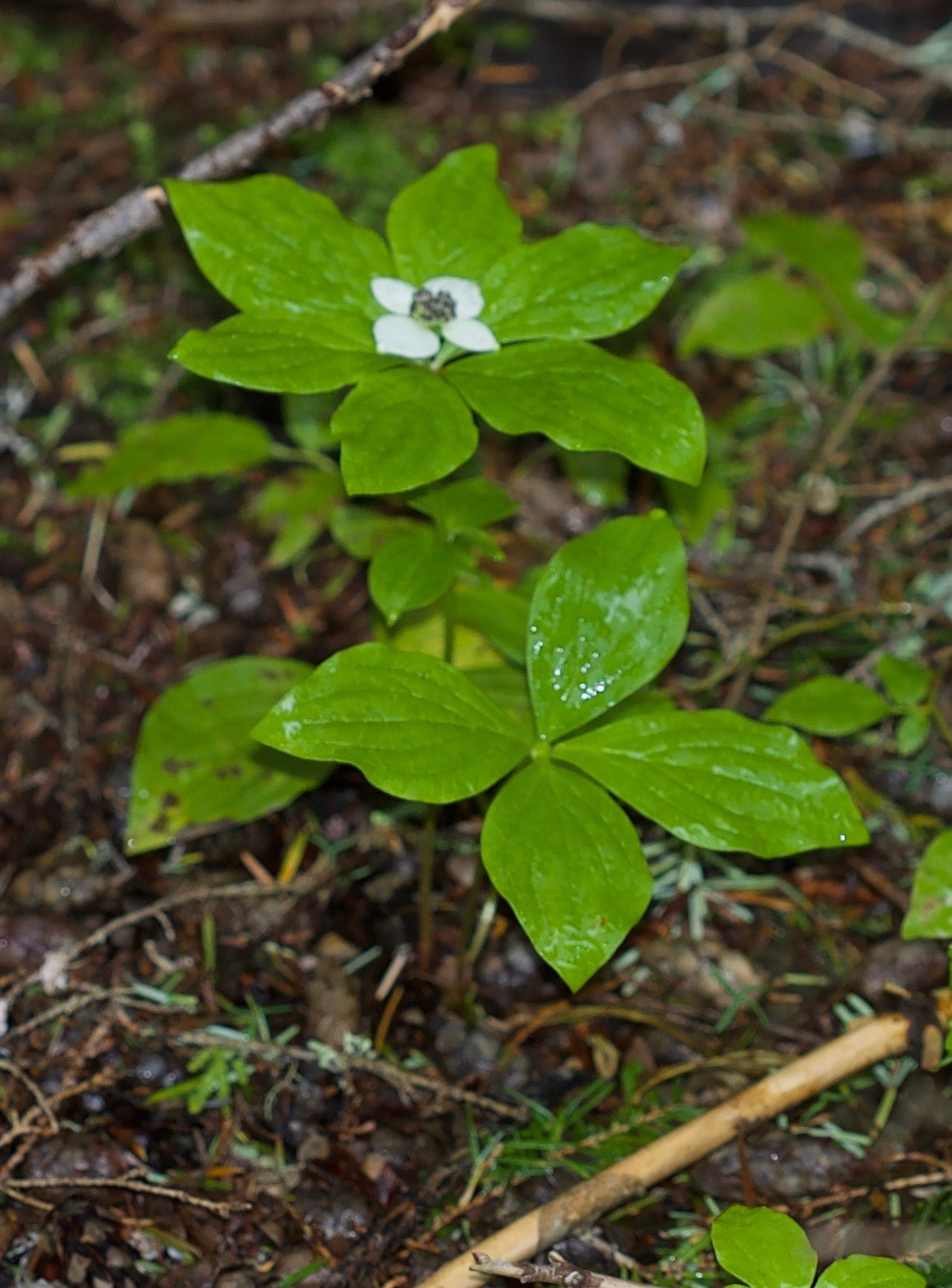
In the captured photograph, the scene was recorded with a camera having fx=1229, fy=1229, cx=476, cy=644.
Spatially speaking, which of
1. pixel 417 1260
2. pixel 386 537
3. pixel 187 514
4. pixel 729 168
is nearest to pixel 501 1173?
pixel 417 1260

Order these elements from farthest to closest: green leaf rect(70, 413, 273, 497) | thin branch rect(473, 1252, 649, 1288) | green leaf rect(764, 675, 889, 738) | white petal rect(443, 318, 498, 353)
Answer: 1. green leaf rect(70, 413, 273, 497)
2. green leaf rect(764, 675, 889, 738)
3. white petal rect(443, 318, 498, 353)
4. thin branch rect(473, 1252, 649, 1288)

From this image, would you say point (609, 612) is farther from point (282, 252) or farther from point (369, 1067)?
point (369, 1067)

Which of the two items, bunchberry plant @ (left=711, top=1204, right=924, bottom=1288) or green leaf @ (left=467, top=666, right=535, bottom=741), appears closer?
bunchberry plant @ (left=711, top=1204, right=924, bottom=1288)

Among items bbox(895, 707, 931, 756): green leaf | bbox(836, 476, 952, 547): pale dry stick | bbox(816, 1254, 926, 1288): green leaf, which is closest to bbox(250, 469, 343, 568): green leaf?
bbox(836, 476, 952, 547): pale dry stick

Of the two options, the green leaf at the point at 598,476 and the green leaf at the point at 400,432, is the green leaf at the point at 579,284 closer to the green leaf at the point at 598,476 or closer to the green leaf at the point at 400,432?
the green leaf at the point at 400,432

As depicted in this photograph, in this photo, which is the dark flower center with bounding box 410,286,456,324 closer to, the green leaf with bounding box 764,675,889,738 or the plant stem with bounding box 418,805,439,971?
the plant stem with bounding box 418,805,439,971

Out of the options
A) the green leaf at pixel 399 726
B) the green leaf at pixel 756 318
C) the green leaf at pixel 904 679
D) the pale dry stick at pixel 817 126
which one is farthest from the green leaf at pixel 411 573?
the pale dry stick at pixel 817 126

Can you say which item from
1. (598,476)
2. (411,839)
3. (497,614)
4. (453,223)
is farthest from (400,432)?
(598,476)
